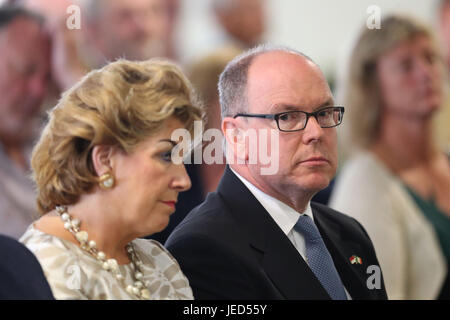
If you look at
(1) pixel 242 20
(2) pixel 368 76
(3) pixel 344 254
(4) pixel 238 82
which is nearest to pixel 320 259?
(3) pixel 344 254

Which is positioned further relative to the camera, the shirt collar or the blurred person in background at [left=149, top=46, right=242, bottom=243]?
the blurred person in background at [left=149, top=46, right=242, bottom=243]

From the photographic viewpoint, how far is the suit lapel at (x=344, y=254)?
1515 millimetres

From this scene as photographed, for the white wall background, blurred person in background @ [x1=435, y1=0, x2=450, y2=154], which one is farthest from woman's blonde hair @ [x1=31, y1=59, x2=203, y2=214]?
the white wall background

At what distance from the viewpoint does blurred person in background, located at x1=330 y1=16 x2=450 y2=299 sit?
7.84 feet

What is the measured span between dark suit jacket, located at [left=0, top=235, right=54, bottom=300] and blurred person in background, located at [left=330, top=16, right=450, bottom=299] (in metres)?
1.31

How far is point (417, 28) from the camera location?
2.49 meters

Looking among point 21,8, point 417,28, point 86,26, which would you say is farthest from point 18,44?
point 417,28

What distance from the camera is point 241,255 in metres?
1.41

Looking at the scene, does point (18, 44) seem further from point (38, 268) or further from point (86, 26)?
point (38, 268)

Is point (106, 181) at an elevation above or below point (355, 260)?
above

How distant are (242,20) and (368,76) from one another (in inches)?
41.3

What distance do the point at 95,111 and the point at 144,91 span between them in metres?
0.09

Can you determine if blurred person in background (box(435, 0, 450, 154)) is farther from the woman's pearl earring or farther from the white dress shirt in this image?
the woman's pearl earring

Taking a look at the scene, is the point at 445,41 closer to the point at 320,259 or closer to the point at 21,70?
the point at 21,70
